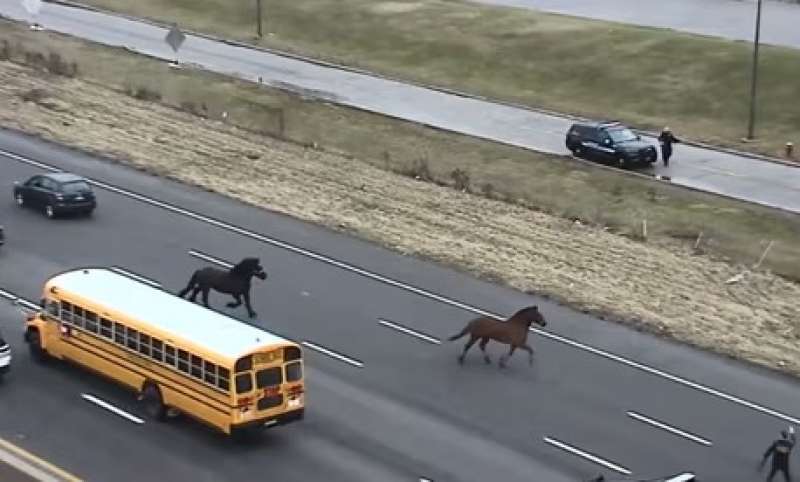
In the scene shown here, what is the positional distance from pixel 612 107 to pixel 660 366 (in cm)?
3467

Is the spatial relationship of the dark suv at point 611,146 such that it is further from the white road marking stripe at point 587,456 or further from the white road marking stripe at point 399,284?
the white road marking stripe at point 587,456

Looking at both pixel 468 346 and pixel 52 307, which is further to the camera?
pixel 468 346

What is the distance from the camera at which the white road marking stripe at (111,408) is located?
34.2m

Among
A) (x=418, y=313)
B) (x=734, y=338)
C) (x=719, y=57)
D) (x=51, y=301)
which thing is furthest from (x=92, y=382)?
(x=719, y=57)

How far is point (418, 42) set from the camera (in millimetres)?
83375

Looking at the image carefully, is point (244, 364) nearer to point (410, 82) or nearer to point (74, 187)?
point (74, 187)

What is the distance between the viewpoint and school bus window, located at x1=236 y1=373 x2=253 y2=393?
3181 cm

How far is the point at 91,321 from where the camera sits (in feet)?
115

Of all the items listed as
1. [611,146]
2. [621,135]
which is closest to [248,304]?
[611,146]

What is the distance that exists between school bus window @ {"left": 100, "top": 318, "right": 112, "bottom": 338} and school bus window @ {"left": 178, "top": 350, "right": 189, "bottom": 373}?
97.2 inches

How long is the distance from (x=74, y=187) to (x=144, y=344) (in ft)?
55.5

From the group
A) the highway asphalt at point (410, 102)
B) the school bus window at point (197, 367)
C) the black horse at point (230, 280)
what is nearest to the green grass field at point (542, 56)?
the highway asphalt at point (410, 102)

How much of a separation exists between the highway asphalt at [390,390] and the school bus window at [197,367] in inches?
63.4

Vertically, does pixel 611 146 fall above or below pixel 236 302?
above
